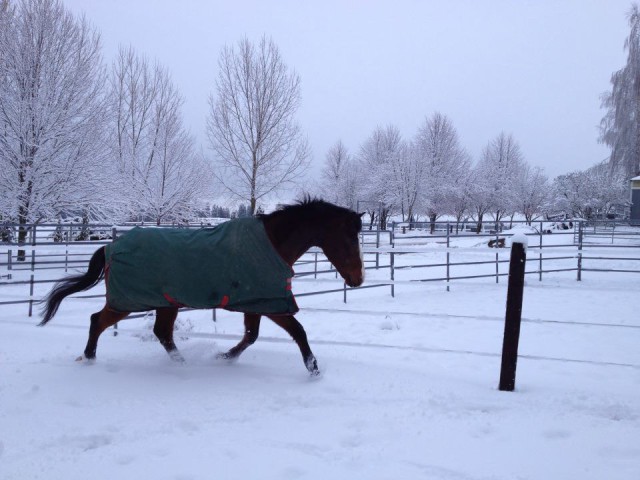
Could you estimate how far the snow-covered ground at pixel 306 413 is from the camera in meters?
1.96

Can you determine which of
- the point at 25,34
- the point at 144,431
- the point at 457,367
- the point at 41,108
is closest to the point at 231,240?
the point at 144,431

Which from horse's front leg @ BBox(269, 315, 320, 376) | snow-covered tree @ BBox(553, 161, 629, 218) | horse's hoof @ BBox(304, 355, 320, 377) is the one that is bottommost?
horse's hoof @ BBox(304, 355, 320, 377)

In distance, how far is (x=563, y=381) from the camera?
327cm

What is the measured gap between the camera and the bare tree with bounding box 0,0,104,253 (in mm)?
11477

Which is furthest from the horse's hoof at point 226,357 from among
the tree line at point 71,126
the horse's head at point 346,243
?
the tree line at point 71,126

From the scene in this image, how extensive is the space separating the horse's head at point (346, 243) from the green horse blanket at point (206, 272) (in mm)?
408

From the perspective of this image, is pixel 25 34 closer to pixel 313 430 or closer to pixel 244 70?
pixel 244 70

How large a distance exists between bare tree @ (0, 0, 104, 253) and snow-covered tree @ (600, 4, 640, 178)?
23.7 m

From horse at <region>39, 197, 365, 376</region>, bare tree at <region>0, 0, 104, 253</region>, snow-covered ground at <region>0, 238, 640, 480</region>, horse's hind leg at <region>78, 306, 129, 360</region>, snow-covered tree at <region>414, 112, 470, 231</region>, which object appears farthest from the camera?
snow-covered tree at <region>414, 112, 470, 231</region>

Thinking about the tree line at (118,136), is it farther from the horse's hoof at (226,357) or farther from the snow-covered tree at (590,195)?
the snow-covered tree at (590,195)

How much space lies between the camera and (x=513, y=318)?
3.06 metres

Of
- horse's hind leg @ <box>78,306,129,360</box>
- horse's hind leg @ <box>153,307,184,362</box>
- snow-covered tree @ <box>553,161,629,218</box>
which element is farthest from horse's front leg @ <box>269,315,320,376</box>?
snow-covered tree @ <box>553,161,629,218</box>

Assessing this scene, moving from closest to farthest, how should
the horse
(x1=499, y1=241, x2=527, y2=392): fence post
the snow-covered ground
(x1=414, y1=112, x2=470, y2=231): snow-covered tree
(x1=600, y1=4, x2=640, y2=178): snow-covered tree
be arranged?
the snow-covered ground
(x1=499, y1=241, x2=527, y2=392): fence post
the horse
(x1=600, y1=4, x2=640, y2=178): snow-covered tree
(x1=414, y1=112, x2=470, y2=231): snow-covered tree

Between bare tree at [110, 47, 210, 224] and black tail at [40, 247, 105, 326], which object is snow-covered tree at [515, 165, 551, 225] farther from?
black tail at [40, 247, 105, 326]
